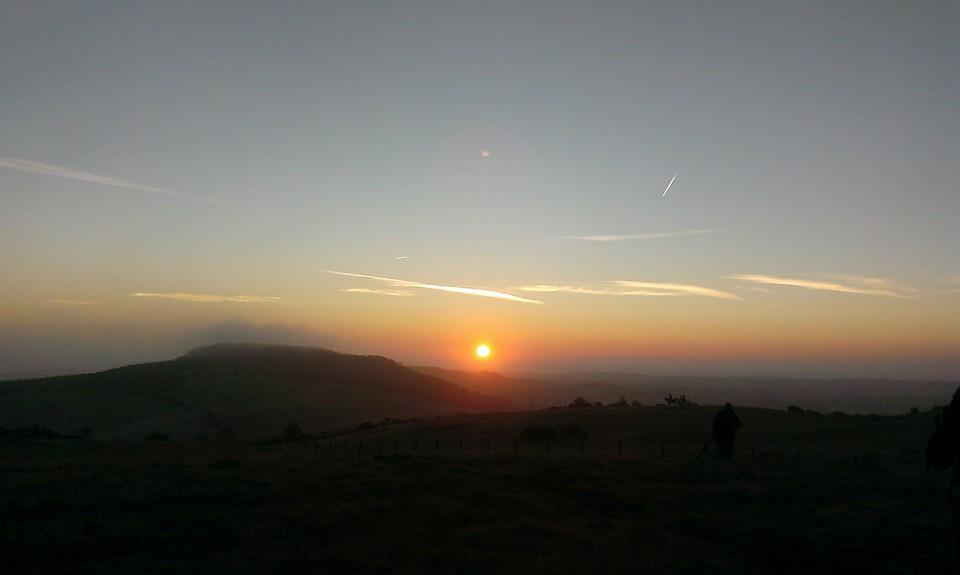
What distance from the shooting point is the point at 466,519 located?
17031mm

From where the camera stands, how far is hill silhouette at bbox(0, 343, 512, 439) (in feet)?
256

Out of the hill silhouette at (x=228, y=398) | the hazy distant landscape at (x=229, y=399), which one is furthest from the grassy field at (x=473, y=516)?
the hill silhouette at (x=228, y=398)

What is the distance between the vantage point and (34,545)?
1384 centimetres

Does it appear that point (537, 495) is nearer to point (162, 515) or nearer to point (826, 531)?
point (826, 531)

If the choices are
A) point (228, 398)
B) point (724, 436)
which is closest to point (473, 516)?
point (724, 436)

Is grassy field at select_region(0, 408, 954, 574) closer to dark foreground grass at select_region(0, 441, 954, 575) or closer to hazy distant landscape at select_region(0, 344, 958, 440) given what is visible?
dark foreground grass at select_region(0, 441, 954, 575)

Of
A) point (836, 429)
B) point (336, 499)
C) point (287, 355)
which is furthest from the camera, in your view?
point (287, 355)

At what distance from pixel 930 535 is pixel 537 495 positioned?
8.93m

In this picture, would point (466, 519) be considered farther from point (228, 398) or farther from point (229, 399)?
point (228, 398)

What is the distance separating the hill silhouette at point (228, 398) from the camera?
78.0 m

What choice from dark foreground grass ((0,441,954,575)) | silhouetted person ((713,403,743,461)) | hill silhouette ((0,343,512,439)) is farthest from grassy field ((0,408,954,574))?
hill silhouette ((0,343,512,439))

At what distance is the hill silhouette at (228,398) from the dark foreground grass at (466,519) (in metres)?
47.9

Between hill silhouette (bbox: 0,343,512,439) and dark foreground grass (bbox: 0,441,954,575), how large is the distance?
4791 cm

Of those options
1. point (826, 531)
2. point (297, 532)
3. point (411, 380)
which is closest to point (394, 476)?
point (297, 532)
